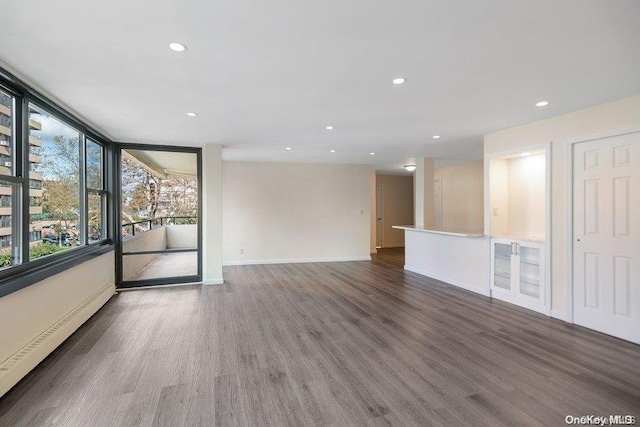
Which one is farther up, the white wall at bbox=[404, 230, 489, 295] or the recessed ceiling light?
the recessed ceiling light

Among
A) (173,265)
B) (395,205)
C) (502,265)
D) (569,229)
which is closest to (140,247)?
(173,265)

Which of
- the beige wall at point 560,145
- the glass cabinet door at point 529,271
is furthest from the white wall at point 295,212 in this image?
the beige wall at point 560,145

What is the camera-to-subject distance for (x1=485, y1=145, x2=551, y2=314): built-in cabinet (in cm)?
416

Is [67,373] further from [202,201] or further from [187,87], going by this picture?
[202,201]

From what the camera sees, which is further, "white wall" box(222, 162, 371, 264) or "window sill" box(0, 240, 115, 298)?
"white wall" box(222, 162, 371, 264)

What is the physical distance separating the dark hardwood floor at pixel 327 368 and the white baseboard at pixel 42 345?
0.25ft

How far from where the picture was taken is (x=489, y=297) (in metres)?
4.69

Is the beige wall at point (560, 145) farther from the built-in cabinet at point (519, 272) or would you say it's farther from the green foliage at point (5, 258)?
the green foliage at point (5, 258)

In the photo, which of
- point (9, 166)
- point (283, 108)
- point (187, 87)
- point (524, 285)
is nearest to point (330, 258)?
point (524, 285)

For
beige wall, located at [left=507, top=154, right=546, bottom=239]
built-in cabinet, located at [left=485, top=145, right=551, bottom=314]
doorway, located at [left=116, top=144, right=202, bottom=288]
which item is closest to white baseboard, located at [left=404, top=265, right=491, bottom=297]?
built-in cabinet, located at [left=485, top=145, right=551, bottom=314]

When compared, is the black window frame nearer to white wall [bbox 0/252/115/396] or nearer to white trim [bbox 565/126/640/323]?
white wall [bbox 0/252/115/396]

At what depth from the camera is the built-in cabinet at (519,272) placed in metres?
4.06

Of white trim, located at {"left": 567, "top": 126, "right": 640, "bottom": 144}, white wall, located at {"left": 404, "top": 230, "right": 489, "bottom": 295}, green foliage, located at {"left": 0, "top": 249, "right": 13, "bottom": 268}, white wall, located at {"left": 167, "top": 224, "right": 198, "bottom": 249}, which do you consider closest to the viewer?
green foliage, located at {"left": 0, "top": 249, "right": 13, "bottom": 268}

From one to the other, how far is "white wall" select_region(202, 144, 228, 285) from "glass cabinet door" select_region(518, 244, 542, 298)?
4.73m
